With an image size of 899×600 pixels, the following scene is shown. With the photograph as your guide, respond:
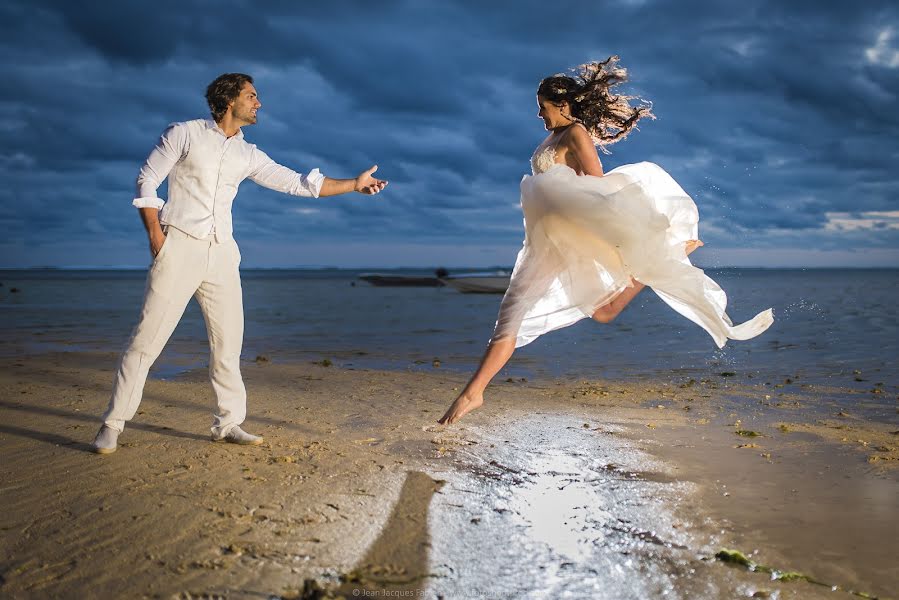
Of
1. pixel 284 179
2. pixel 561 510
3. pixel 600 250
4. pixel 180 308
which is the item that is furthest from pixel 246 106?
pixel 561 510

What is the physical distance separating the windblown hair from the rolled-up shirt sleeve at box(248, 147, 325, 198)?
1.71m

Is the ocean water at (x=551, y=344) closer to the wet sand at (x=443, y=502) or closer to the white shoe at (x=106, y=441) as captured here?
the wet sand at (x=443, y=502)

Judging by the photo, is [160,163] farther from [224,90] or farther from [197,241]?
[224,90]

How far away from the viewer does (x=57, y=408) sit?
22.2 feet

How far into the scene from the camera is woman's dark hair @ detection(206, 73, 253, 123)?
5.25 meters

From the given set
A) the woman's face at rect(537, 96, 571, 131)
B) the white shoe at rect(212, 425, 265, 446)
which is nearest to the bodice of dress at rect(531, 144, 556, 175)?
the woman's face at rect(537, 96, 571, 131)

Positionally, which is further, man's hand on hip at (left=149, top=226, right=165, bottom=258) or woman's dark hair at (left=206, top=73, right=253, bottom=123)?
woman's dark hair at (left=206, top=73, right=253, bottom=123)

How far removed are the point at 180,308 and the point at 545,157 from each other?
2684 mm

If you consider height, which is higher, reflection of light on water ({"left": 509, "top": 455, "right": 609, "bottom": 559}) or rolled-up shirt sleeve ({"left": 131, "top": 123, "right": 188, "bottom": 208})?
rolled-up shirt sleeve ({"left": 131, "top": 123, "right": 188, "bottom": 208})

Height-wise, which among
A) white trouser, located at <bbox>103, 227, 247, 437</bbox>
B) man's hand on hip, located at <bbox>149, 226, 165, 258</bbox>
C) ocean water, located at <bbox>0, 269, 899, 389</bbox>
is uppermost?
man's hand on hip, located at <bbox>149, 226, 165, 258</bbox>

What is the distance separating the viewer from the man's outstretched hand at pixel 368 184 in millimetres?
5738

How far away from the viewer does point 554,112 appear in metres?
5.42

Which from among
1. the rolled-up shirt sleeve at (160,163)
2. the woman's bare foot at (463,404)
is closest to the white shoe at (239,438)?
the woman's bare foot at (463,404)

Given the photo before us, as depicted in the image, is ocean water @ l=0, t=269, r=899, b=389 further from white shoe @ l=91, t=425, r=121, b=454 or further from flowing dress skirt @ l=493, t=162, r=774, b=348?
white shoe @ l=91, t=425, r=121, b=454
